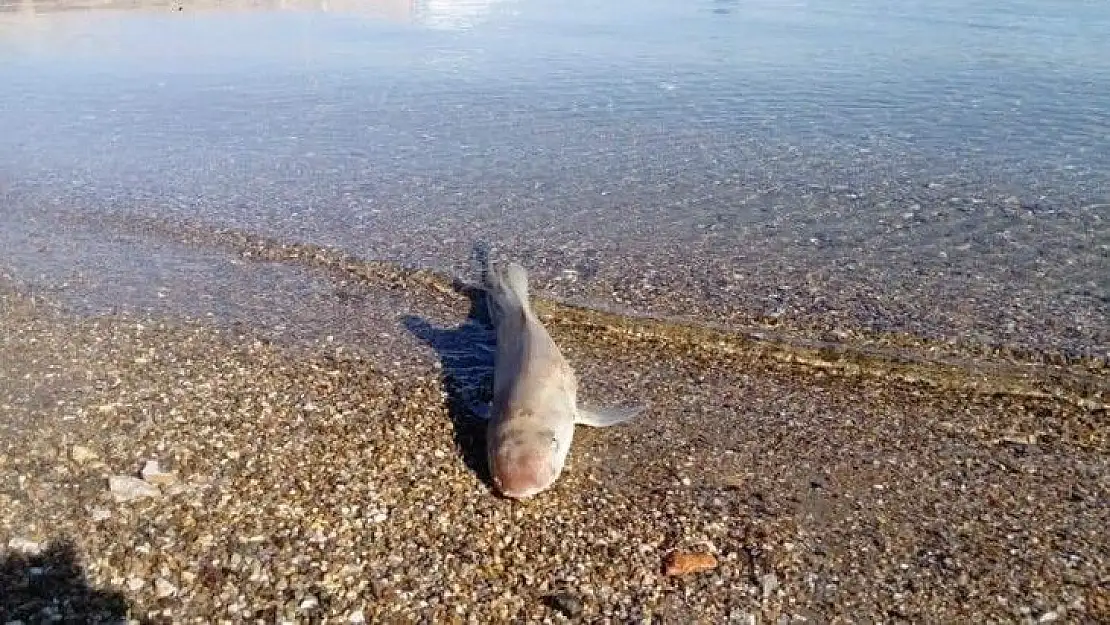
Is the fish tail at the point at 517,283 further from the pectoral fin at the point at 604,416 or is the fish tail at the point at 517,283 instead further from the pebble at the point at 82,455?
the pebble at the point at 82,455

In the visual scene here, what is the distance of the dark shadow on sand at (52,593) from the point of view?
182 inches

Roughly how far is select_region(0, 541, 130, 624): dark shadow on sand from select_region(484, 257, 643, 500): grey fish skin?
2357mm

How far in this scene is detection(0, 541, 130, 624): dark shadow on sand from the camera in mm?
4633

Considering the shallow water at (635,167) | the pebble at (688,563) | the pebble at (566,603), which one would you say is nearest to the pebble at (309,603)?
the pebble at (566,603)

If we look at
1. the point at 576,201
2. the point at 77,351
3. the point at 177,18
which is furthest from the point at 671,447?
the point at 177,18

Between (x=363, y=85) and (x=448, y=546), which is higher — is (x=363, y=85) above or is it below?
above

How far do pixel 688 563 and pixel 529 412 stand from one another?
1.51 metres

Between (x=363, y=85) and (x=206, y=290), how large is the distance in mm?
13216

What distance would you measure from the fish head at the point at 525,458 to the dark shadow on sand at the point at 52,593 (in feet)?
7.51

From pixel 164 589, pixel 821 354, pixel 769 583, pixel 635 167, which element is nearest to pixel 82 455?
pixel 164 589

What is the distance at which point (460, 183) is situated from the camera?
13.6 metres

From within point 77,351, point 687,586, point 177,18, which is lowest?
point 687,586

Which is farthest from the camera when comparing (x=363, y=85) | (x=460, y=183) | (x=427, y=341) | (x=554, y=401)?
(x=363, y=85)

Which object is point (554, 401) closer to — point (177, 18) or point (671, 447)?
point (671, 447)
